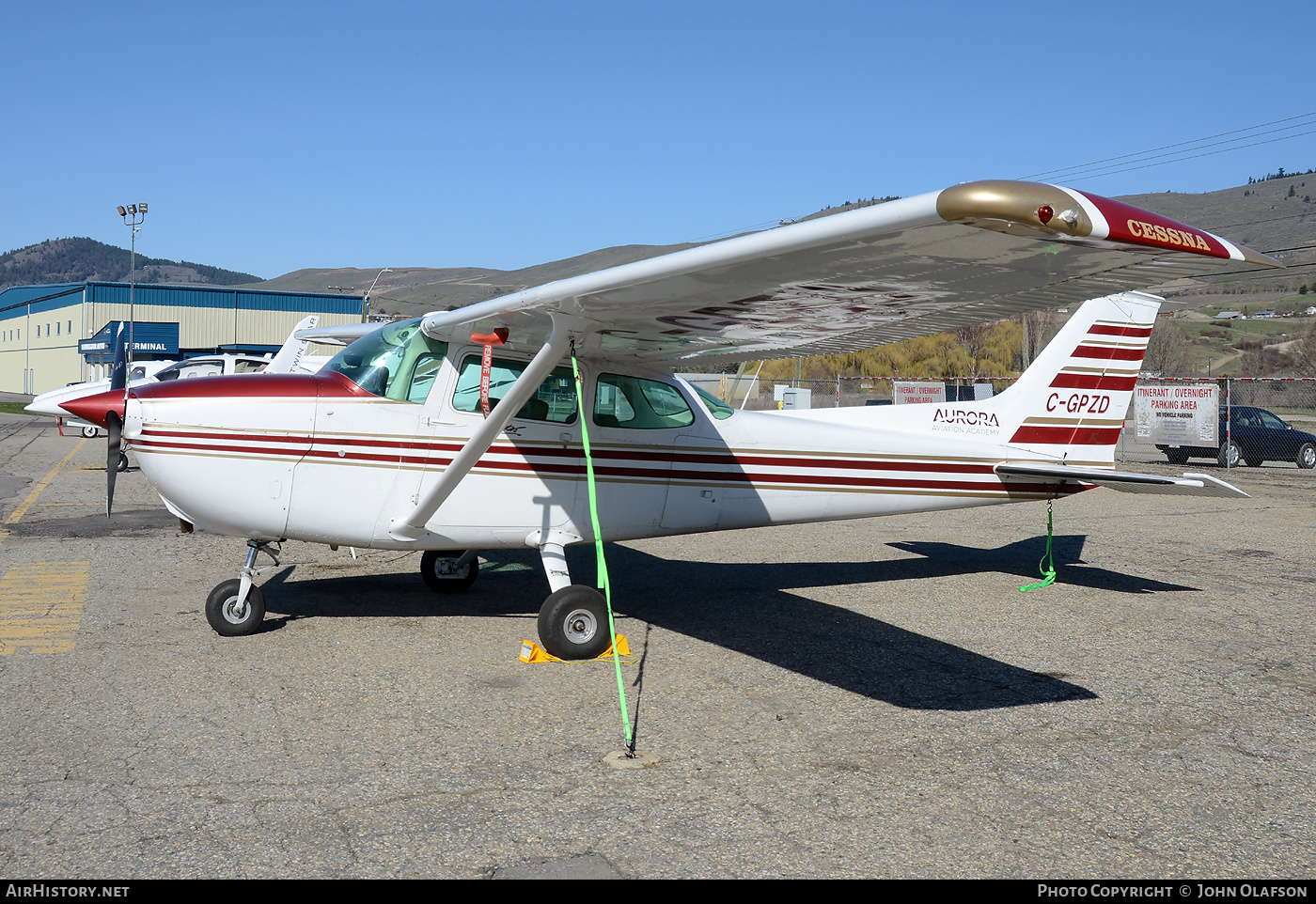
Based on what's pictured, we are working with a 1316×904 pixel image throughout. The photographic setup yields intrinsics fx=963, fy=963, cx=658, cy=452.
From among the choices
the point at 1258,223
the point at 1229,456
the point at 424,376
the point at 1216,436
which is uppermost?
the point at 1258,223

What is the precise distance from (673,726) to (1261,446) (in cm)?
2209

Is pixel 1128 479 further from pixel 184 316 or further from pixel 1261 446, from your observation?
pixel 184 316

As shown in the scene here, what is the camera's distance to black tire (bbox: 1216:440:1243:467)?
2117 cm

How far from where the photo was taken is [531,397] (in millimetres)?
6613

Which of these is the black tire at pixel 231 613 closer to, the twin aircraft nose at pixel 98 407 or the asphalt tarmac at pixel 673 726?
the asphalt tarmac at pixel 673 726

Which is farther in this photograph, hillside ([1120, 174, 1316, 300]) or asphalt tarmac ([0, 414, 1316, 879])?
hillside ([1120, 174, 1316, 300])

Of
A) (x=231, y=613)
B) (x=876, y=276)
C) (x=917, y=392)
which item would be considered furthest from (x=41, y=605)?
(x=917, y=392)

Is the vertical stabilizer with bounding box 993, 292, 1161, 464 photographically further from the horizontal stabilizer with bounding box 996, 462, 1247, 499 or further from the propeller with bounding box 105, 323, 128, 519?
the propeller with bounding box 105, 323, 128, 519

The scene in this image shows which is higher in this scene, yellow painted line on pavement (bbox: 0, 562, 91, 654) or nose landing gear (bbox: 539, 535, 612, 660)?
nose landing gear (bbox: 539, 535, 612, 660)

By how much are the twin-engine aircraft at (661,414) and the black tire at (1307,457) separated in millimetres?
16759

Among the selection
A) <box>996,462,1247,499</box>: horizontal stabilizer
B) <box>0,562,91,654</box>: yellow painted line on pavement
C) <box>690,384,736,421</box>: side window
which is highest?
<box>690,384,736,421</box>: side window

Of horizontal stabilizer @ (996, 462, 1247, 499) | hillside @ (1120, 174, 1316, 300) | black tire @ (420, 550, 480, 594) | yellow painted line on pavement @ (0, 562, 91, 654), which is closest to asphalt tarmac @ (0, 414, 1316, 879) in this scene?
yellow painted line on pavement @ (0, 562, 91, 654)

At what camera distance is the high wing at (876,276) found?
128 inches

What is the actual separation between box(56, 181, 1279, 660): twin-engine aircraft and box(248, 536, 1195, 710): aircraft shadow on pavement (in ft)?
2.22
